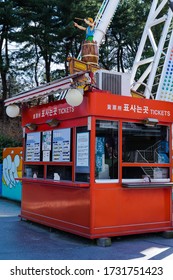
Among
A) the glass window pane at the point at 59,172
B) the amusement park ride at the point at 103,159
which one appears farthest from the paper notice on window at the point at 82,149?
the glass window pane at the point at 59,172

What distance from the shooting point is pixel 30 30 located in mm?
26078

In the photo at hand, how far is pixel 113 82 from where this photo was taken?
730cm

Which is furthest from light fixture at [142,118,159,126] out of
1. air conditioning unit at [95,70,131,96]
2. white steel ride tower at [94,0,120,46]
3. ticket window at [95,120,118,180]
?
white steel ride tower at [94,0,120,46]

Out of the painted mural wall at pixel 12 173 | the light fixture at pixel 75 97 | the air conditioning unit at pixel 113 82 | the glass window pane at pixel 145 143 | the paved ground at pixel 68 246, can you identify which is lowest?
the paved ground at pixel 68 246

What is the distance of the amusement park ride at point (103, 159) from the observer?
6453 millimetres

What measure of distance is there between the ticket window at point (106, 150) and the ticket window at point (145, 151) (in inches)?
7.1

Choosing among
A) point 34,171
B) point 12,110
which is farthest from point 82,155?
point 12,110

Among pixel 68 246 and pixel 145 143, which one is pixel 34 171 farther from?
pixel 145 143

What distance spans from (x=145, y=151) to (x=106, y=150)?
90cm

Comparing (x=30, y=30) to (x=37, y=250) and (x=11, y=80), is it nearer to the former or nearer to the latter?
(x=11, y=80)

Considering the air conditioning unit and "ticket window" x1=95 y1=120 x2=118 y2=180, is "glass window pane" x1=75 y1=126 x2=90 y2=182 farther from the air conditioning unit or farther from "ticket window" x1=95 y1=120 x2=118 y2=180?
the air conditioning unit

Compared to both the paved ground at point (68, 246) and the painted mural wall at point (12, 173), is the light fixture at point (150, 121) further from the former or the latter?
the painted mural wall at point (12, 173)

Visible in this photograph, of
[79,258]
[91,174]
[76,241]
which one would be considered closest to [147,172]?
[91,174]
